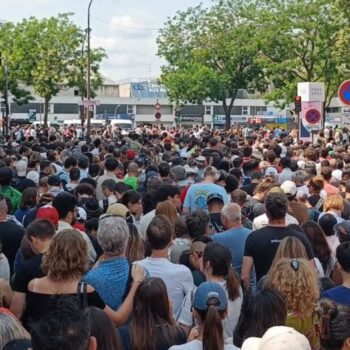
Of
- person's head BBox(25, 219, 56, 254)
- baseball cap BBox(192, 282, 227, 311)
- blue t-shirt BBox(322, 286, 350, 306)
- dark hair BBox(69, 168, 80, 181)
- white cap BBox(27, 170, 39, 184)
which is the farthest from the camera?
white cap BBox(27, 170, 39, 184)

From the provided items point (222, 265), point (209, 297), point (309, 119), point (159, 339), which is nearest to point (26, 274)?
point (159, 339)

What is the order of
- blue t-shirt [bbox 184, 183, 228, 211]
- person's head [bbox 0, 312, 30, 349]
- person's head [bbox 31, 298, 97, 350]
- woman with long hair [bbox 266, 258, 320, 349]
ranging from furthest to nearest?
1. blue t-shirt [bbox 184, 183, 228, 211]
2. woman with long hair [bbox 266, 258, 320, 349]
3. person's head [bbox 0, 312, 30, 349]
4. person's head [bbox 31, 298, 97, 350]

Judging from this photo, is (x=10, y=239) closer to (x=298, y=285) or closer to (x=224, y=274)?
(x=224, y=274)

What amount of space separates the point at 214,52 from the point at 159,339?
56.0 m

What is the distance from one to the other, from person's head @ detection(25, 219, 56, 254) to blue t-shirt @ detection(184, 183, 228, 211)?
12.6 feet

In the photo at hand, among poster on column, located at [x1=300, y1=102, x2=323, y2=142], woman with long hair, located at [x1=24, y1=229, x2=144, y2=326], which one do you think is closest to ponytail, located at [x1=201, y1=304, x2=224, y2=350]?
woman with long hair, located at [x1=24, y1=229, x2=144, y2=326]

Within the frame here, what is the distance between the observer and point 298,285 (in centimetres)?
534

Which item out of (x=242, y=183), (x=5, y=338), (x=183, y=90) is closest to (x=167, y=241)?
(x=5, y=338)

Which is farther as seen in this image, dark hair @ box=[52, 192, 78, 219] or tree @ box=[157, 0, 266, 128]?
tree @ box=[157, 0, 266, 128]

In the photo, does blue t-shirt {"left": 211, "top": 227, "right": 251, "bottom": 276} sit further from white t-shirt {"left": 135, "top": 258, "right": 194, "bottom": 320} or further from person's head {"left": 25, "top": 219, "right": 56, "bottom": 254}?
person's head {"left": 25, "top": 219, "right": 56, "bottom": 254}

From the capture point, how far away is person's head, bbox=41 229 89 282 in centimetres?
548

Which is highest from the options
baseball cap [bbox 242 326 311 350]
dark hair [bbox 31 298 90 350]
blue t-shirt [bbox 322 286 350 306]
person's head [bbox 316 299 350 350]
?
dark hair [bbox 31 298 90 350]

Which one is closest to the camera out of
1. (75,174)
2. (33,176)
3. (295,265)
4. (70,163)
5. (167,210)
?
(295,265)

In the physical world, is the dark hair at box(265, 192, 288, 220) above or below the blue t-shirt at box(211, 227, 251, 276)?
above
